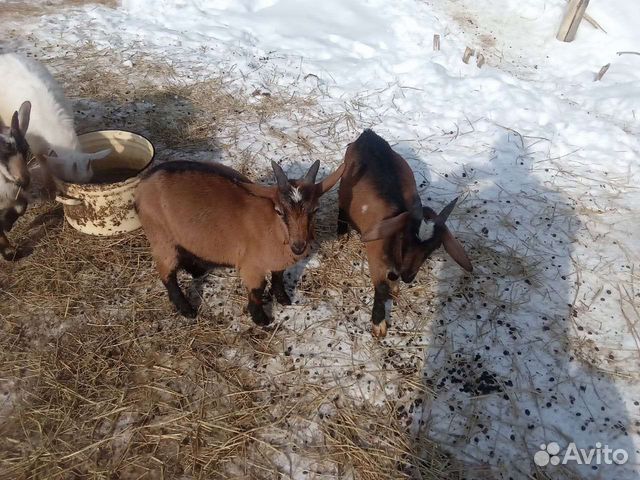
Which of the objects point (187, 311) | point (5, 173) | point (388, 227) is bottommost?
point (187, 311)

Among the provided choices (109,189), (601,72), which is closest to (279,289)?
(109,189)

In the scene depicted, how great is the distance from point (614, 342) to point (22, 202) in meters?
5.11

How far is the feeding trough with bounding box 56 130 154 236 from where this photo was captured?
3.90 m

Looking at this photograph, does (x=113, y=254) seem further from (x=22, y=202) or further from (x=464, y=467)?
(x=464, y=467)

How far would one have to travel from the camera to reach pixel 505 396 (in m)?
3.35

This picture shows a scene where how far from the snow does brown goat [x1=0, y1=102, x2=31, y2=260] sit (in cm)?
188

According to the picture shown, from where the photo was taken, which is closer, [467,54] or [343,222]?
[343,222]

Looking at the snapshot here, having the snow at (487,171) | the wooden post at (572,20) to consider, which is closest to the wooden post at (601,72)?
the snow at (487,171)

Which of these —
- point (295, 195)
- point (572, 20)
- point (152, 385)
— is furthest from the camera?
point (572, 20)

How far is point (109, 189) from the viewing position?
12.7ft

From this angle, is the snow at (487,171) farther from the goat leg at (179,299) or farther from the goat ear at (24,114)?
the goat ear at (24,114)

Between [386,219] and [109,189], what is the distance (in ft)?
7.50

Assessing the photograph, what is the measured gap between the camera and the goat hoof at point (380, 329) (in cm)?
367

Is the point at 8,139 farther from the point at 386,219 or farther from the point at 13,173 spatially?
the point at 386,219
